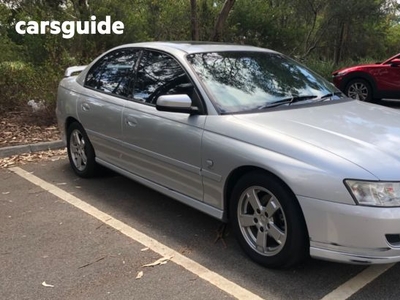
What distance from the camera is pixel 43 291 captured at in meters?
3.09

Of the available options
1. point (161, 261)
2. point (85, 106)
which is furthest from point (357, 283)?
point (85, 106)

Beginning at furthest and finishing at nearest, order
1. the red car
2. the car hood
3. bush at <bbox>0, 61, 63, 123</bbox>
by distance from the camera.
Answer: the red car < bush at <bbox>0, 61, 63, 123</bbox> < the car hood

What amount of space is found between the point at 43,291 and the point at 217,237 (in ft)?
4.67

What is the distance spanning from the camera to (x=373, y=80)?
36.1 feet

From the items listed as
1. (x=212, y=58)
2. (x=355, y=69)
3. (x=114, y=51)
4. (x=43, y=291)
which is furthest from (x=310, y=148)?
(x=355, y=69)

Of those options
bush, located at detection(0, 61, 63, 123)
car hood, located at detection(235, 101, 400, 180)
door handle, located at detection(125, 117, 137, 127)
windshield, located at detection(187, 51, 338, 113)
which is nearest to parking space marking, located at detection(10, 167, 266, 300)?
door handle, located at detection(125, 117, 137, 127)

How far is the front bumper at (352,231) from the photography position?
9.04 feet

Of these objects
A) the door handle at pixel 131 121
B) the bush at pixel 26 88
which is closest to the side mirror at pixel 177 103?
the door handle at pixel 131 121

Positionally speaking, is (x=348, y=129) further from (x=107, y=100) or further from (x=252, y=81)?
(x=107, y=100)

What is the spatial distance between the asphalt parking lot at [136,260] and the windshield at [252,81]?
1.13 m

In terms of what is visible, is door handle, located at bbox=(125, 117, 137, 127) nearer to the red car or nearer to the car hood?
the car hood

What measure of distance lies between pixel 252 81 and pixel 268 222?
1.30m

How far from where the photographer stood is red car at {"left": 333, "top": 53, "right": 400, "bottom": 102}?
10797 millimetres

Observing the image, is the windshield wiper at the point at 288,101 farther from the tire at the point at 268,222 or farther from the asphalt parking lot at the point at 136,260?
the asphalt parking lot at the point at 136,260
